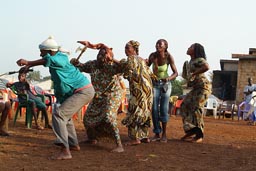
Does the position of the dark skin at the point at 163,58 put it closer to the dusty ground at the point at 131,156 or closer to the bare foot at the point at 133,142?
the dusty ground at the point at 131,156

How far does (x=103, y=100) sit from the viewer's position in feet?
21.8

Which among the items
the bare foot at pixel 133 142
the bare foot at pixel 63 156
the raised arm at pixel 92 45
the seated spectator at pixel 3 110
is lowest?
the bare foot at pixel 63 156

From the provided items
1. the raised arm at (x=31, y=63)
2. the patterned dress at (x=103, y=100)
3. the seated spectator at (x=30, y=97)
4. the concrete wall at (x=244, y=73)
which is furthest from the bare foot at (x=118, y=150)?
the concrete wall at (x=244, y=73)

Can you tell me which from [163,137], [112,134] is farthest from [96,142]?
[163,137]

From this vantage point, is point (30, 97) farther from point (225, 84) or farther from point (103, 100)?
point (225, 84)

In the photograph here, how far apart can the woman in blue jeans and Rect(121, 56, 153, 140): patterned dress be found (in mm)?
433

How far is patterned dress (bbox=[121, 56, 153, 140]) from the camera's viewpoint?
7125mm

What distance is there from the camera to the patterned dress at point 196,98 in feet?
25.6

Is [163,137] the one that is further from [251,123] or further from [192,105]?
[251,123]

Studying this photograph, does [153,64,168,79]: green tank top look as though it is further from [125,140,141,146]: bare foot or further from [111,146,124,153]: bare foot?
[111,146,124,153]: bare foot

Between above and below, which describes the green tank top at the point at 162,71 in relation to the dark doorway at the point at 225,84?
below

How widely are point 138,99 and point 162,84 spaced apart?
0.71 m

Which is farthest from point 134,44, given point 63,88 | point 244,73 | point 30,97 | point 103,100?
point 244,73

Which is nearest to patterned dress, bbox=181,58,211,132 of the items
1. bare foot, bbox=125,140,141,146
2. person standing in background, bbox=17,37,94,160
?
bare foot, bbox=125,140,141,146
